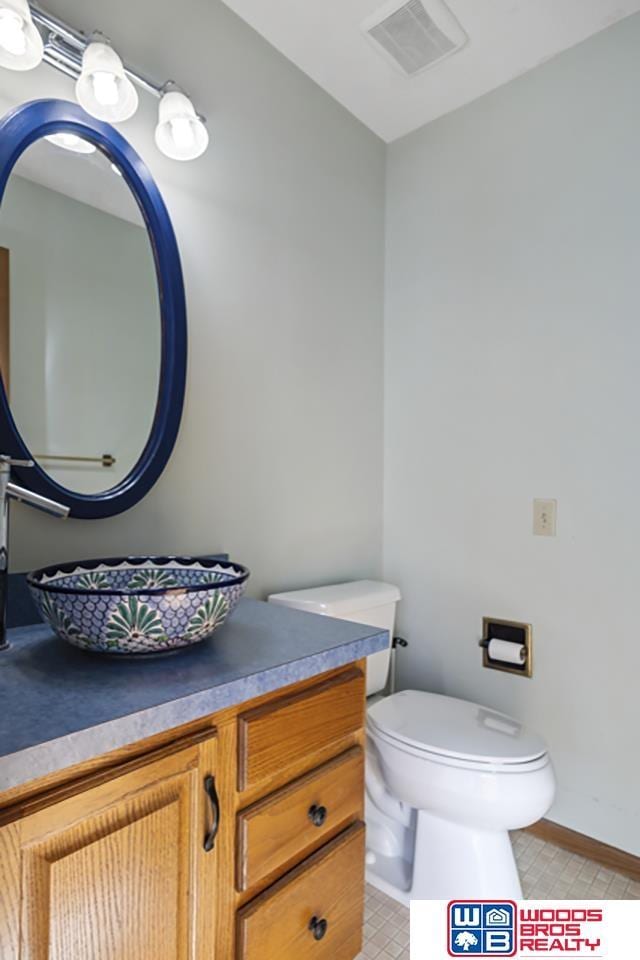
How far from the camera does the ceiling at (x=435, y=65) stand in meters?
1.53

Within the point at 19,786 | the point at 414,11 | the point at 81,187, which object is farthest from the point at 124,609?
the point at 414,11

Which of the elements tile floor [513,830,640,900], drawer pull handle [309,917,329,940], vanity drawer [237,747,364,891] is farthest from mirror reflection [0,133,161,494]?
tile floor [513,830,640,900]

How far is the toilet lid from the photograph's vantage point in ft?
4.21

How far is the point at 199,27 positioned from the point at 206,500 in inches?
48.1

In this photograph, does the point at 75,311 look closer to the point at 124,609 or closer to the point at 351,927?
the point at 124,609

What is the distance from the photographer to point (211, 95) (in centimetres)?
145

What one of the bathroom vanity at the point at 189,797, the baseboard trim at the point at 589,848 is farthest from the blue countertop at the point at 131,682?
the baseboard trim at the point at 589,848

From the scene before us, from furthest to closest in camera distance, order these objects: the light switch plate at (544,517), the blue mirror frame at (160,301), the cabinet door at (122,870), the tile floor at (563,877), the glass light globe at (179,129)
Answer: the light switch plate at (544,517)
the tile floor at (563,877)
the glass light globe at (179,129)
the blue mirror frame at (160,301)
the cabinet door at (122,870)

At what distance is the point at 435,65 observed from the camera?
67.7 inches

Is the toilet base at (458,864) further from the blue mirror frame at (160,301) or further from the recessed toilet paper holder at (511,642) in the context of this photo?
the blue mirror frame at (160,301)

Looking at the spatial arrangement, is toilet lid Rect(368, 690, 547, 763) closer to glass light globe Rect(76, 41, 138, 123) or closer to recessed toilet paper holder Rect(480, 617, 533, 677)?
recessed toilet paper holder Rect(480, 617, 533, 677)

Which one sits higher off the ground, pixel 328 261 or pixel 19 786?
pixel 328 261

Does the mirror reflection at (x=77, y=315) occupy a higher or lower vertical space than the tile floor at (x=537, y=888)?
higher

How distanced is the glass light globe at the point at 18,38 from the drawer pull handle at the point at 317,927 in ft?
5.13
